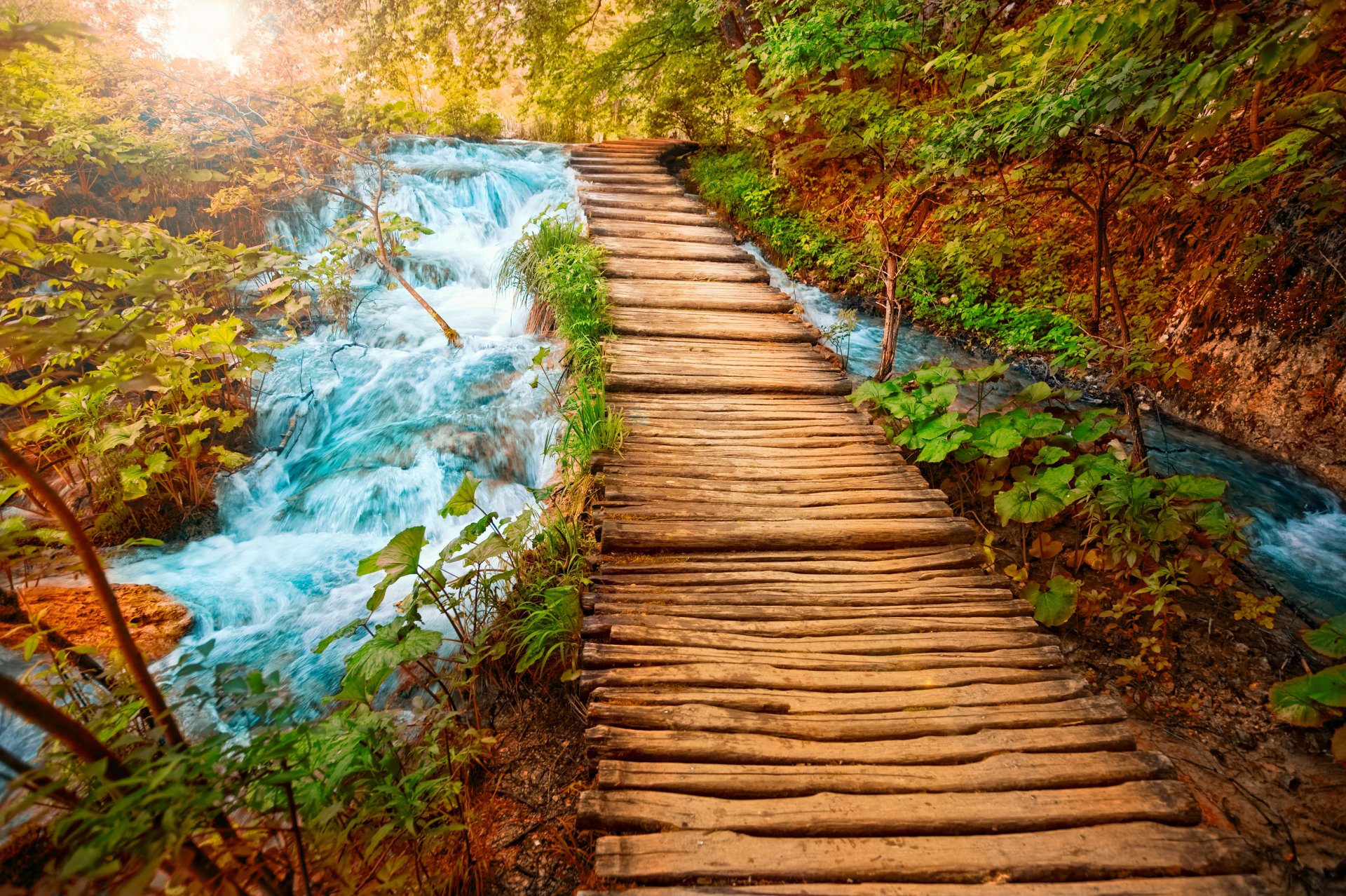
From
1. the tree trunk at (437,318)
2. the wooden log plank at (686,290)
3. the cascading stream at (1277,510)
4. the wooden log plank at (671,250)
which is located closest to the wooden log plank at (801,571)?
the cascading stream at (1277,510)

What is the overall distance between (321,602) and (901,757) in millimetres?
3388

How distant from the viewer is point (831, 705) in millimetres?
2102

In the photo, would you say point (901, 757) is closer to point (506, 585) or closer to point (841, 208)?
point (506, 585)

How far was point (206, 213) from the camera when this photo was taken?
6.90m

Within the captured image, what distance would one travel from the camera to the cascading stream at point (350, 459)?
335 centimetres

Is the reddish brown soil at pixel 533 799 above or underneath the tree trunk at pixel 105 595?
underneath

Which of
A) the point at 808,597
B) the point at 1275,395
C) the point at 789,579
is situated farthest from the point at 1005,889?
the point at 1275,395

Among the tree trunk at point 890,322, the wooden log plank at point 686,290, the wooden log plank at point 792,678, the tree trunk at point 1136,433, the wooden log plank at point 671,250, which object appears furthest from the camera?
the wooden log plank at point 671,250

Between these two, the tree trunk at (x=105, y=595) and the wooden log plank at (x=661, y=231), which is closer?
the tree trunk at (x=105, y=595)

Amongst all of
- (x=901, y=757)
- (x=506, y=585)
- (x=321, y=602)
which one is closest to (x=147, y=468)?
(x=321, y=602)

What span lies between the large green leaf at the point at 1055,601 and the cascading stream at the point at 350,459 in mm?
3357

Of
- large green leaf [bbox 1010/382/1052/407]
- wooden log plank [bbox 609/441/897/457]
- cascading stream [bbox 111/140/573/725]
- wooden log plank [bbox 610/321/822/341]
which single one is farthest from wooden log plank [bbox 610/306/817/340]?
large green leaf [bbox 1010/382/1052/407]

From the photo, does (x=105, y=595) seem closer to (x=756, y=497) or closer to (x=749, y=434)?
(x=756, y=497)

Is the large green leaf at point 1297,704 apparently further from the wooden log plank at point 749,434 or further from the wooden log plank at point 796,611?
the wooden log plank at point 749,434
